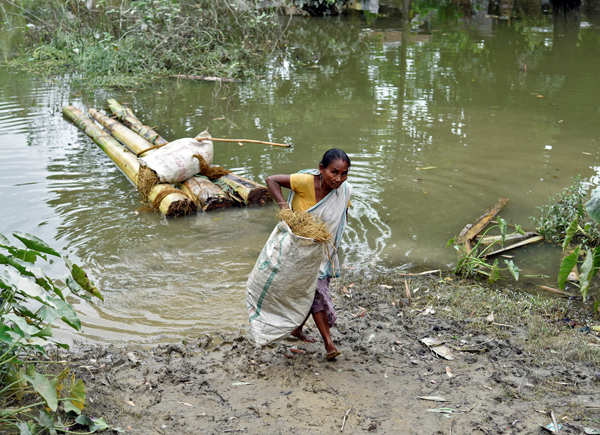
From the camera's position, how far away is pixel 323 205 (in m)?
3.48

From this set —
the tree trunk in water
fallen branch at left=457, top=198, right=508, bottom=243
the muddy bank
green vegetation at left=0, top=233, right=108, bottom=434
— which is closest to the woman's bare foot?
the muddy bank

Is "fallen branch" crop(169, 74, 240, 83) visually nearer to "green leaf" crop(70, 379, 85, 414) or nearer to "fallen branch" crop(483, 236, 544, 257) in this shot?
"fallen branch" crop(483, 236, 544, 257)

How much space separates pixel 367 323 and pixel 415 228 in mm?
1910

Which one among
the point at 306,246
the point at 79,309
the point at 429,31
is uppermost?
the point at 429,31

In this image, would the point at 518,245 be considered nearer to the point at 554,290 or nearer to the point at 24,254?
the point at 554,290

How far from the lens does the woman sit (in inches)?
137

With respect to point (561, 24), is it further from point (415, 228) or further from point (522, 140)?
point (415, 228)

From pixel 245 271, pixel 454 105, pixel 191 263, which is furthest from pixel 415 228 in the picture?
pixel 454 105

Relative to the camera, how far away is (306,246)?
10.6ft

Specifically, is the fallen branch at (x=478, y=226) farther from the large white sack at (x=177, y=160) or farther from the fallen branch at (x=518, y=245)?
the large white sack at (x=177, y=160)

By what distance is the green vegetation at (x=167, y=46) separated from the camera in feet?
38.9

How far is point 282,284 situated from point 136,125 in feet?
18.9

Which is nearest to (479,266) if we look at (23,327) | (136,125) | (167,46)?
(23,327)

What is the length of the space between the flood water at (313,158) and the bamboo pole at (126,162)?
0.41 ft
